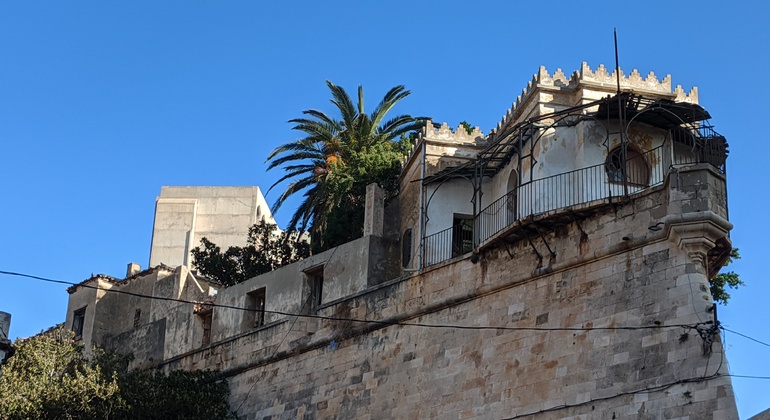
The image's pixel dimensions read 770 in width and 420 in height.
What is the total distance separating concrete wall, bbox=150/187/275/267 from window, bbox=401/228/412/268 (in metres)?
18.8

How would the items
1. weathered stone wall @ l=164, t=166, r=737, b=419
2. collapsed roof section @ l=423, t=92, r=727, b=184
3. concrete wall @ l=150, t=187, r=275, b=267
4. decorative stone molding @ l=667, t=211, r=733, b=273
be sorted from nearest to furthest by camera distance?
1. weathered stone wall @ l=164, t=166, r=737, b=419
2. decorative stone molding @ l=667, t=211, r=733, b=273
3. collapsed roof section @ l=423, t=92, r=727, b=184
4. concrete wall @ l=150, t=187, r=275, b=267

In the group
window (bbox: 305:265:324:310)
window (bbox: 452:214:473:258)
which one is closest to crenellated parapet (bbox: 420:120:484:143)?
window (bbox: 452:214:473:258)

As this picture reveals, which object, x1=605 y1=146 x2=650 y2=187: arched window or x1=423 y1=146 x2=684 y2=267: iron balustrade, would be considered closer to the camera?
x1=423 y1=146 x2=684 y2=267: iron balustrade

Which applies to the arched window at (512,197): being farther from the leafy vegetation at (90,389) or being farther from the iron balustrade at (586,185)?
the leafy vegetation at (90,389)

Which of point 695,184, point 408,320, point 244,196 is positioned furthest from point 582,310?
point 244,196

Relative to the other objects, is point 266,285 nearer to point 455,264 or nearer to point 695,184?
point 455,264

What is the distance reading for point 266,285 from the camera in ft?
95.0

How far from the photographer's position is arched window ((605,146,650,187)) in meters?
23.6

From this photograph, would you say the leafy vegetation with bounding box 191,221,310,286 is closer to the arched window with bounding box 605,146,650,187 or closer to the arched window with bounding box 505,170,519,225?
the arched window with bounding box 505,170,519,225

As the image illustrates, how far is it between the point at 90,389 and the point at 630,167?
1197cm

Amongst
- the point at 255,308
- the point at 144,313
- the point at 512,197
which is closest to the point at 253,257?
the point at 144,313

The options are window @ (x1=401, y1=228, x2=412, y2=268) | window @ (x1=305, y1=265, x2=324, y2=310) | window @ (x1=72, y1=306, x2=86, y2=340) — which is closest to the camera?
window @ (x1=401, y1=228, x2=412, y2=268)

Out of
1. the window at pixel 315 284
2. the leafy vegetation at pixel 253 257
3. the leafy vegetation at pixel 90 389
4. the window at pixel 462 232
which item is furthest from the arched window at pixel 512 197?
the leafy vegetation at pixel 253 257

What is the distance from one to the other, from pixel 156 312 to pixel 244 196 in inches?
575
